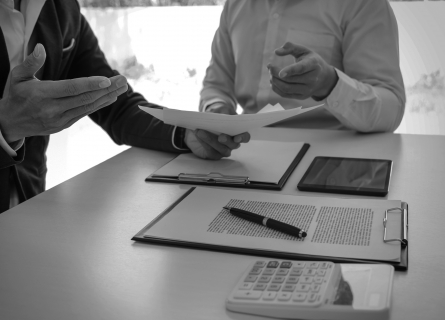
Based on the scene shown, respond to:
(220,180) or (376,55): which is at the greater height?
(376,55)

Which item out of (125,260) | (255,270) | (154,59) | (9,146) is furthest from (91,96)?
(154,59)

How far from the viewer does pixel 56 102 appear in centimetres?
85

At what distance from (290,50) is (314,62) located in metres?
0.07

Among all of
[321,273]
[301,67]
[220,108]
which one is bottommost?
[220,108]

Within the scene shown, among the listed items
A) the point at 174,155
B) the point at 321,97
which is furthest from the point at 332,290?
the point at 321,97

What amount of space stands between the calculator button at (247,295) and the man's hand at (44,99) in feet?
1.51

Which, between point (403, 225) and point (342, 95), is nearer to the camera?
point (403, 225)

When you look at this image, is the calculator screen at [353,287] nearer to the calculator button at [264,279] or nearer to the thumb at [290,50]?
the calculator button at [264,279]

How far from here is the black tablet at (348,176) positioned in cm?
90

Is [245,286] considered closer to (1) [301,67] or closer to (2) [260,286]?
(2) [260,286]

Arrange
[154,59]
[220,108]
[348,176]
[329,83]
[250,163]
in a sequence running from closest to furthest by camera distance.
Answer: [348,176] < [250,163] < [329,83] < [220,108] < [154,59]

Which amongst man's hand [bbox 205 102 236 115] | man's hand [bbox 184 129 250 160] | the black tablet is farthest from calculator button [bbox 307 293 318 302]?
man's hand [bbox 205 102 236 115]

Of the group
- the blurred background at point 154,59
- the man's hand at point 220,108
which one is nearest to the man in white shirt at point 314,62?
the man's hand at point 220,108

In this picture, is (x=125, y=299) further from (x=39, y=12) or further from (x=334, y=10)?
(x=334, y=10)
